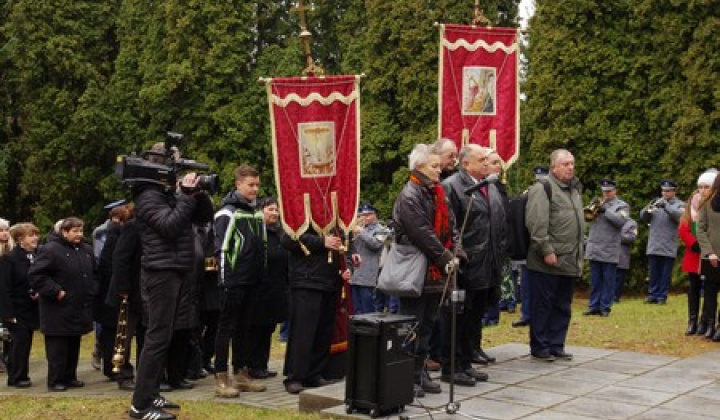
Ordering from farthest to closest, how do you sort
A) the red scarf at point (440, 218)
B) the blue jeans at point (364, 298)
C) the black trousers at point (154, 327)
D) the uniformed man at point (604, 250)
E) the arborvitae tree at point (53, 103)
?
the arborvitae tree at point (53, 103) → the blue jeans at point (364, 298) → the uniformed man at point (604, 250) → the red scarf at point (440, 218) → the black trousers at point (154, 327)

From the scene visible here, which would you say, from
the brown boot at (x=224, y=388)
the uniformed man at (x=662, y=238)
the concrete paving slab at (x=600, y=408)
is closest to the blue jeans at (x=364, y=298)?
the uniformed man at (x=662, y=238)

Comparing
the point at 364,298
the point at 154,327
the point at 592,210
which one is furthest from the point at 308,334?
the point at 364,298

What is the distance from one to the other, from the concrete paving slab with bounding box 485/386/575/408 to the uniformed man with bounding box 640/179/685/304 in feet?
29.6

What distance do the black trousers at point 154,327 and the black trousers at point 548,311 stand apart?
383cm

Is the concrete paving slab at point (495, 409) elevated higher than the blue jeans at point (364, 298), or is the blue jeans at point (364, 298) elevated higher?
the blue jeans at point (364, 298)

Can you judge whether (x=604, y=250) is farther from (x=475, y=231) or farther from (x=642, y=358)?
(x=475, y=231)

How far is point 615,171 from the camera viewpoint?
21.3 meters

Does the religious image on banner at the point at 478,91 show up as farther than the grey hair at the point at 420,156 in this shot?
Yes

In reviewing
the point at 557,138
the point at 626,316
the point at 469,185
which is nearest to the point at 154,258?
the point at 469,185

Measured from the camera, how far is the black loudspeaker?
698 cm

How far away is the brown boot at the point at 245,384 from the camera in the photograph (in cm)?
868

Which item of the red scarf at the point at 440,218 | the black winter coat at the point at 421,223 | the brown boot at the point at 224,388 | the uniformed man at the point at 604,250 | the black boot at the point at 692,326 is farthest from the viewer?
the uniformed man at the point at 604,250

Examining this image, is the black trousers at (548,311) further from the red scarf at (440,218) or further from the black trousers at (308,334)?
the black trousers at (308,334)

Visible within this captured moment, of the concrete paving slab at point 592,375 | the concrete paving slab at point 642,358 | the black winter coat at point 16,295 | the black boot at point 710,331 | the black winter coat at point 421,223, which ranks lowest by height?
the concrete paving slab at point 592,375
